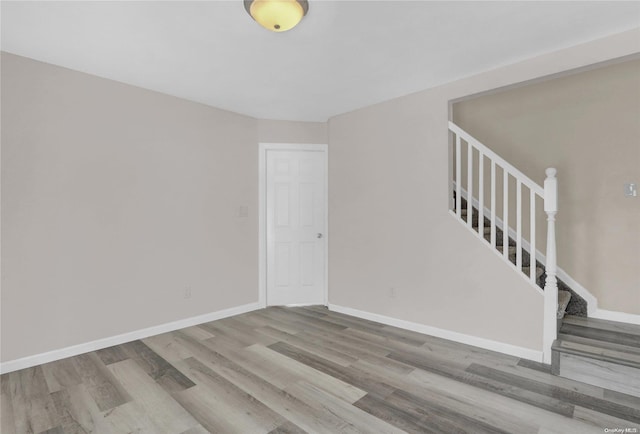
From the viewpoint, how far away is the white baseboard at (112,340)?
104 inches

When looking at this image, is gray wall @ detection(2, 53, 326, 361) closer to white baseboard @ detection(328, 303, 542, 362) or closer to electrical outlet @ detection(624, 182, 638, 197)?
white baseboard @ detection(328, 303, 542, 362)

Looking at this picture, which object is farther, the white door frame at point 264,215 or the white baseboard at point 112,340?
the white door frame at point 264,215

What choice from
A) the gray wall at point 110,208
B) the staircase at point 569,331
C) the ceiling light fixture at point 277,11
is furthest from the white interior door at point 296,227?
→ the ceiling light fixture at point 277,11

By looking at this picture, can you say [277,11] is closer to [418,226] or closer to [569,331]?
[418,226]

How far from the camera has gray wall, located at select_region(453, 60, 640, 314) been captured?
308 centimetres

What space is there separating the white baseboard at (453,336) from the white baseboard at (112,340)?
1.46 metres

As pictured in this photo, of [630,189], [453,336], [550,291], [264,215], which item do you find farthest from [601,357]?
[264,215]

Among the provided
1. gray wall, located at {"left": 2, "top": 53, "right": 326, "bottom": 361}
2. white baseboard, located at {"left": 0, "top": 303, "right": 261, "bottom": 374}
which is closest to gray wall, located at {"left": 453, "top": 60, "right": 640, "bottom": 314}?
gray wall, located at {"left": 2, "top": 53, "right": 326, "bottom": 361}

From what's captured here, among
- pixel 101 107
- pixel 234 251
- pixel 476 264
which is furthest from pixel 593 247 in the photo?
pixel 101 107

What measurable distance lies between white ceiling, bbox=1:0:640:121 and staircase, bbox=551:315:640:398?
2.31m

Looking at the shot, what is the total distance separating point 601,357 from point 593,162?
1.97 metres

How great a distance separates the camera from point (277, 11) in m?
1.95

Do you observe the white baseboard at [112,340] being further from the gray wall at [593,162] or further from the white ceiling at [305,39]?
the gray wall at [593,162]

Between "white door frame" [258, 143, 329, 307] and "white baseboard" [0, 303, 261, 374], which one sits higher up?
"white door frame" [258, 143, 329, 307]
